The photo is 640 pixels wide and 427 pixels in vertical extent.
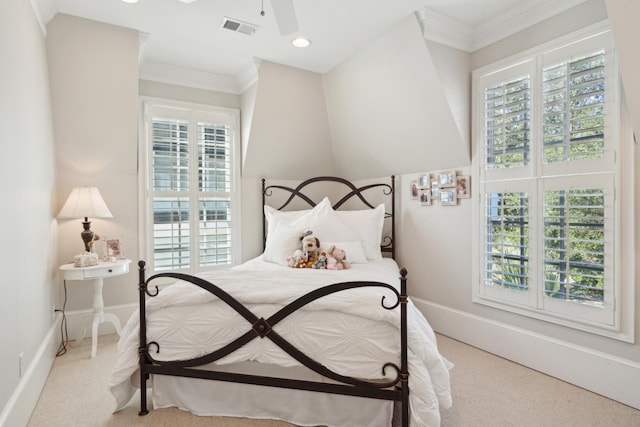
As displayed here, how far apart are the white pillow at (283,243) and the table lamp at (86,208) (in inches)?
55.1

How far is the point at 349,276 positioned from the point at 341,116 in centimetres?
224

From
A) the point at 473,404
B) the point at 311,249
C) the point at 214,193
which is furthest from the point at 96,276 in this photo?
the point at 473,404

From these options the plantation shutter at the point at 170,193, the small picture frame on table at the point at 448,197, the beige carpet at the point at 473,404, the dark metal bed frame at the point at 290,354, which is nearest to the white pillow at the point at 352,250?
the small picture frame on table at the point at 448,197

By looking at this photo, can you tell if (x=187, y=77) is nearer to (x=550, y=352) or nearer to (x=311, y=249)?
(x=311, y=249)

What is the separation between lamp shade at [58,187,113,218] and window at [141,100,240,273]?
2.22 feet

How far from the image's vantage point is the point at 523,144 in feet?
8.51

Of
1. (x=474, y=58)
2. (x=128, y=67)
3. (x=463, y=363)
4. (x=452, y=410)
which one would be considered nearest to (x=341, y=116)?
(x=474, y=58)

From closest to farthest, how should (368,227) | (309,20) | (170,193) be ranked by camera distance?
(309,20) < (368,227) < (170,193)

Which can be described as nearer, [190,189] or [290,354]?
[290,354]

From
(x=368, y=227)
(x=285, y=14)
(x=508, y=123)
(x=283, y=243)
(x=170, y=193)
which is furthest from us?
(x=170, y=193)

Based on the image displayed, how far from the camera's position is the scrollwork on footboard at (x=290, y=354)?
5.60 ft

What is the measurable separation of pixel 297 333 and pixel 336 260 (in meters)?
1.03

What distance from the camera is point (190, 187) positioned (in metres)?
3.91

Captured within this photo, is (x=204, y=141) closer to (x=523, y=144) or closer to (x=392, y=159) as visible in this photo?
(x=392, y=159)
